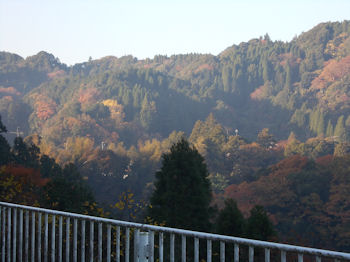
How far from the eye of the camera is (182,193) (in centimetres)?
4062

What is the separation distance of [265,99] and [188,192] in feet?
389

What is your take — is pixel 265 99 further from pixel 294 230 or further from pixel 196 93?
pixel 294 230

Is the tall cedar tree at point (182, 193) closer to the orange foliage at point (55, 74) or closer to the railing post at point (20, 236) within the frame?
the railing post at point (20, 236)

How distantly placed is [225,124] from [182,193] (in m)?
103

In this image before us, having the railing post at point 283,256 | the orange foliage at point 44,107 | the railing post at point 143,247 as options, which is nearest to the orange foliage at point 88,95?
the orange foliage at point 44,107

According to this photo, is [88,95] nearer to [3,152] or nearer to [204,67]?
[204,67]

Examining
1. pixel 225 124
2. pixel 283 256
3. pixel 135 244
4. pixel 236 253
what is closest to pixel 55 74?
pixel 225 124

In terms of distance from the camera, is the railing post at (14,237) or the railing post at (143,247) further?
the railing post at (14,237)

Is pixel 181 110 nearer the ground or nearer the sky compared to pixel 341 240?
nearer the sky

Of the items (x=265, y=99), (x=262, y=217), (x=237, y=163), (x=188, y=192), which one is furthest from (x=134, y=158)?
(x=265, y=99)

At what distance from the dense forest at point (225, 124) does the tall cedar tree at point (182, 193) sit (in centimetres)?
1108

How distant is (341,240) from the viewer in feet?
183

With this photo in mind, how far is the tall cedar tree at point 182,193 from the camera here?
3931 cm

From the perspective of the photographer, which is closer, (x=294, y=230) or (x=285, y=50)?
(x=294, y=230)
